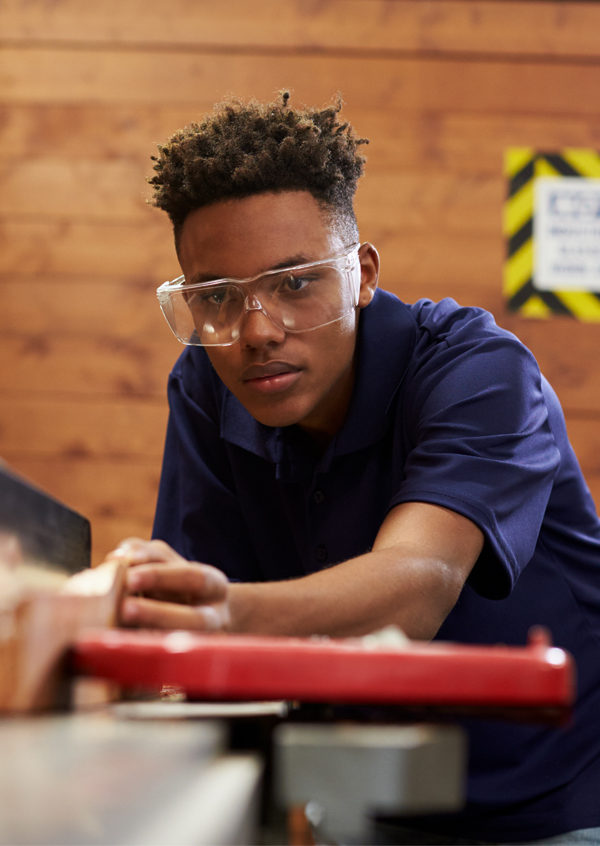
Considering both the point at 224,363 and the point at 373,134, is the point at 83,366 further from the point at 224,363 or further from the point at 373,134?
the point at 224,363

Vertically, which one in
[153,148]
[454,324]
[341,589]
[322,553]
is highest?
[153,148]

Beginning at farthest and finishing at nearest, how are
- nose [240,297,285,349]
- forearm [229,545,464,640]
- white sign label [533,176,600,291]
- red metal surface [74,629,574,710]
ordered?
white sign label [533,176,600,291]
nose [240,297,285,349]
forearm [229,545,464,640]
red metal surface [74,629,574,710]

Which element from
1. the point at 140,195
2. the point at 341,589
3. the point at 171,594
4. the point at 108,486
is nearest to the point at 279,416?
the point at 341,589

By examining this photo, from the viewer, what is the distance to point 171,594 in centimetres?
61

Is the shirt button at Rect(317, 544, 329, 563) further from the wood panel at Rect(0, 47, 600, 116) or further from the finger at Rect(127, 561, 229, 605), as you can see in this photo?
the wood panel at Rect(0, 47, 600, 116)

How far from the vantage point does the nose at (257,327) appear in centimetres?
101

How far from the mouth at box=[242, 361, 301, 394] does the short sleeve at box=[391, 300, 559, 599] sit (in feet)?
0.52

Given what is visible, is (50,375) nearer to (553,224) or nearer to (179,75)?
(179,75)

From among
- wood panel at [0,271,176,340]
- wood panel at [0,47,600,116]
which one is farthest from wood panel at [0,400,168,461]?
wood panel at [0,47,600,116]

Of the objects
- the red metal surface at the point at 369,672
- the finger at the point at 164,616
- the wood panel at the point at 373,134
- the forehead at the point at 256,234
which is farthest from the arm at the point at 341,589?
the wood panel at the point at 373,134

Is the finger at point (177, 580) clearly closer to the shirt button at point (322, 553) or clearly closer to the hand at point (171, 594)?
the hand at point (171, 594)

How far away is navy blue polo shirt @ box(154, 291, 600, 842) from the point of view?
94 cm

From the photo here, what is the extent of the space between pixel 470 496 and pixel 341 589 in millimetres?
207

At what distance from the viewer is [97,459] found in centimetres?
234
